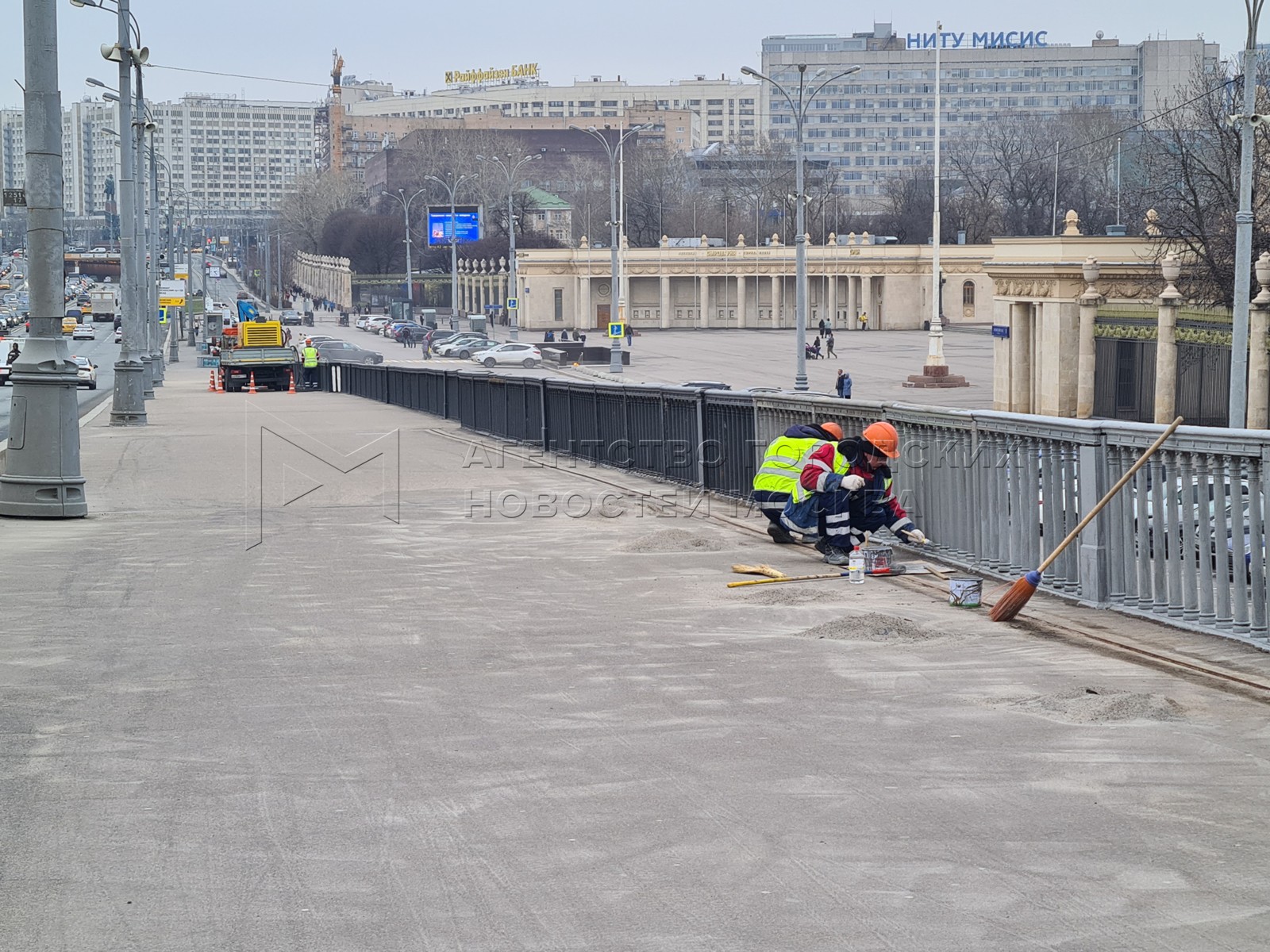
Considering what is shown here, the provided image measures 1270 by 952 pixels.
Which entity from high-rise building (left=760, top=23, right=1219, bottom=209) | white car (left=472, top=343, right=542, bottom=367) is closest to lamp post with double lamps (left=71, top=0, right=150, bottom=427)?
white car (left=472, top=343, right=542, bottom=367)

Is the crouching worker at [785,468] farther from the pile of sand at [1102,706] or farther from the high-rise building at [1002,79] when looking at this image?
the high-rise building at [1002,79]

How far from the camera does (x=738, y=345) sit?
88.2 meters

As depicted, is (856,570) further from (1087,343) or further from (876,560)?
(1087,343)

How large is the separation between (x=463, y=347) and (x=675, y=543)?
65.8 m

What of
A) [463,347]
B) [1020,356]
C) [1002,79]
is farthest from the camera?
[1002,79]

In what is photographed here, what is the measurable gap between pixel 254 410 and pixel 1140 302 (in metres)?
24.9

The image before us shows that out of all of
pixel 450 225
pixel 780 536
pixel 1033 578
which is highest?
pixel 450 225

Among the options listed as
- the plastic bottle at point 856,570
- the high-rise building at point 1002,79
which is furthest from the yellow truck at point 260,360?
the high-rise building at point 1002,79

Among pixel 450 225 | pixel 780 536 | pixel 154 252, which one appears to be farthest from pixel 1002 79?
pixel 780 536

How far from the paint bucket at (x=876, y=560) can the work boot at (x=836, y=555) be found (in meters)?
0.45

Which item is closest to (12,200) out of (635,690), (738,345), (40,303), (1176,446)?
(40,303)

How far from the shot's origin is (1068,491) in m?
10.6

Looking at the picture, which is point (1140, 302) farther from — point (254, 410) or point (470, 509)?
point (470, 509)

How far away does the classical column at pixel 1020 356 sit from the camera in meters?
46.5
